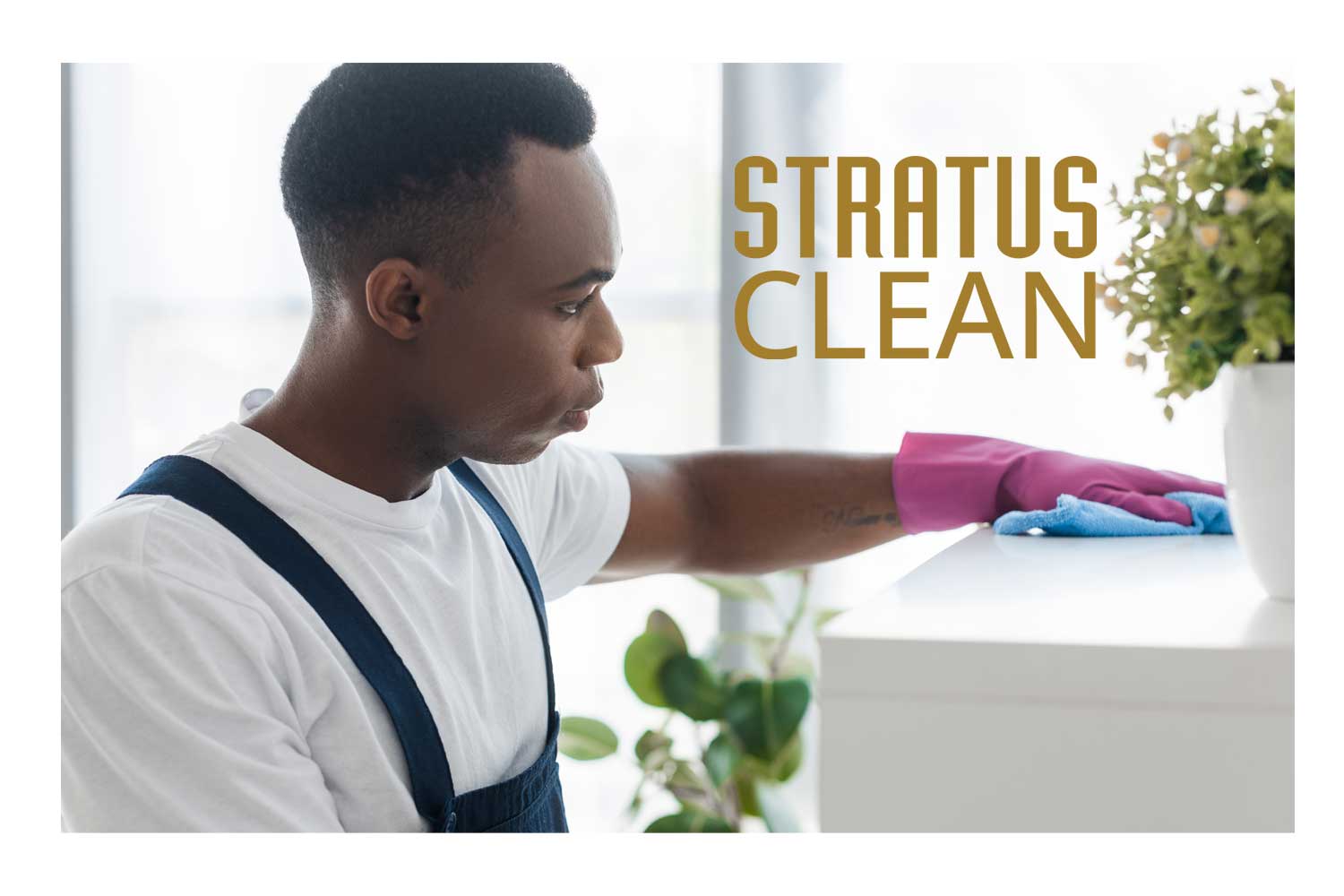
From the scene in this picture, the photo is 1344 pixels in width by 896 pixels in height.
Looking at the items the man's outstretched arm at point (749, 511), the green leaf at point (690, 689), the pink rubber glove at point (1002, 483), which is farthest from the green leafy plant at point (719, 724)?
the pink rubber glove at point (1002, 483)

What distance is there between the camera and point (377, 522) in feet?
2.49

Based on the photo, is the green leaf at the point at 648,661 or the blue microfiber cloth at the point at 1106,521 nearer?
the blue microfiber cloth at the point at 1106,521

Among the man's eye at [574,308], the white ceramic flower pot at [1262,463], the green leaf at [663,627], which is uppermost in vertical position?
the man's eye at [574,308]

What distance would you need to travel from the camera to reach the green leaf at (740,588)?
4.93 feet

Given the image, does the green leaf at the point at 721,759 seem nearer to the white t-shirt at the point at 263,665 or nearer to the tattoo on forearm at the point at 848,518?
the tattoo on forearm at the point at 848,518

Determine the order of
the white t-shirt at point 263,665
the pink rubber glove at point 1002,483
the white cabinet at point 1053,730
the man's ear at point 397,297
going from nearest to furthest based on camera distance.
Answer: the white cabinet at point 1053,730
the white t-shirt at point 263,665
the man's ear at point 397,297
the pink rubber glove at point 1002,483

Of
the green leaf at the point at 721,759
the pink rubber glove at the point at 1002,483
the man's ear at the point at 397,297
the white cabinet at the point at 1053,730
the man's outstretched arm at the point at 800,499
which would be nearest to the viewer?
the white cabinet at the point at 1053,730

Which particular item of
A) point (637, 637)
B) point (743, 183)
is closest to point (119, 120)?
point (743, 183)

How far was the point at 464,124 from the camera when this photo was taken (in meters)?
0.71

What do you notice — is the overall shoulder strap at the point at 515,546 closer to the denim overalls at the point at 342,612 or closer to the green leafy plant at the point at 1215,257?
the denim overalls at the point at 342,612

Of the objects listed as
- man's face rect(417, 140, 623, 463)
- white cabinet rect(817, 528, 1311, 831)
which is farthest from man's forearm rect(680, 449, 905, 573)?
white cabinet rect(817, 528, 1311, 831)

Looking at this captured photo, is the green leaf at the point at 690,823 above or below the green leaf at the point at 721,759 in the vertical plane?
below

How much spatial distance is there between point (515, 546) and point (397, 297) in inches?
9.2
